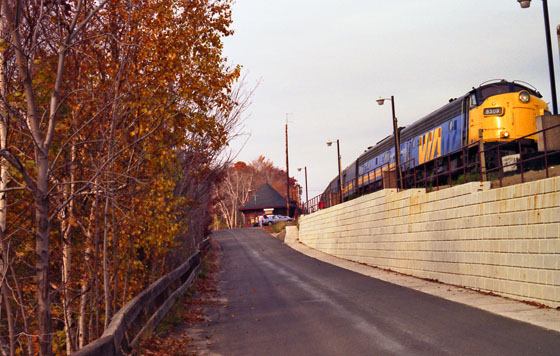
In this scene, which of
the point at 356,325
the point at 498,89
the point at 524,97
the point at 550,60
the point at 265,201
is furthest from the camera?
the point at 265,201

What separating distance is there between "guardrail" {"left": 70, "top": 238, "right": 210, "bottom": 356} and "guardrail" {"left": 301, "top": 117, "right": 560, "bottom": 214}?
900cm

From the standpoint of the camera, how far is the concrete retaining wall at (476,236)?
12289 millimetres

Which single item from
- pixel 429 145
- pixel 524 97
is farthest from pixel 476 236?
pixel 429 145

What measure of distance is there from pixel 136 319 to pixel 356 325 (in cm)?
431

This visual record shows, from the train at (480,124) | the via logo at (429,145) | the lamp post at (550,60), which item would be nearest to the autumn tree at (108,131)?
the train at (480,124)

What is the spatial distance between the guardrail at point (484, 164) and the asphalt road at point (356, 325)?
411cm

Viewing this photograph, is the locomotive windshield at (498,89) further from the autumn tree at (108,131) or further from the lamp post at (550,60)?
the autumn tree at (108,131)

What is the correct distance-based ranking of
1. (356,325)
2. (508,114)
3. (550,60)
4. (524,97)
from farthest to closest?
(524,97), (508,114), (550,60), (356,325)

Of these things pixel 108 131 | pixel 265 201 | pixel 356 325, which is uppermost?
pixel 265 201

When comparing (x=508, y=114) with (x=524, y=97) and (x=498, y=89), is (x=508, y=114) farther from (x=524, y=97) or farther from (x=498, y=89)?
(x=498, y=89)

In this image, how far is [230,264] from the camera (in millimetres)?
33188

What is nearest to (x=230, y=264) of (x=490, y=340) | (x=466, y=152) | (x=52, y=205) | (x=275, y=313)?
(x=466, y=152)

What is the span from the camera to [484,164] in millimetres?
16828

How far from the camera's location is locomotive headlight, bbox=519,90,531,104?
20875mm
